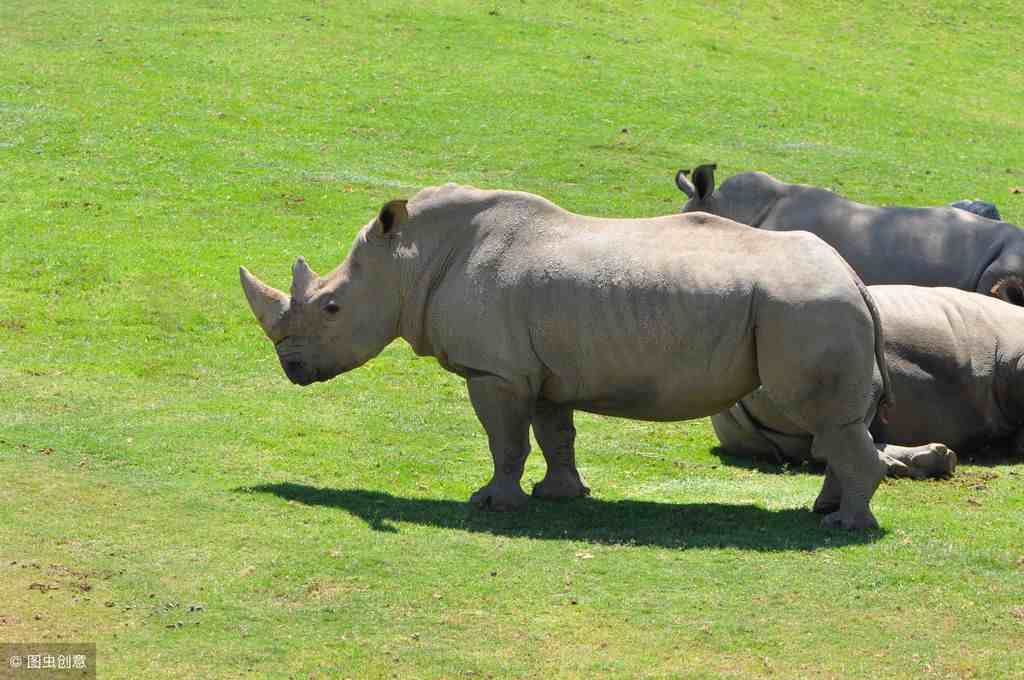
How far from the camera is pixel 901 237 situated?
17766 mm

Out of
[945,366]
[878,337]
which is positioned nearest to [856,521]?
[878,337]

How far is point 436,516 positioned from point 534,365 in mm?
1272

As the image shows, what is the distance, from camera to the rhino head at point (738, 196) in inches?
719

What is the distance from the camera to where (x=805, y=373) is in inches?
432

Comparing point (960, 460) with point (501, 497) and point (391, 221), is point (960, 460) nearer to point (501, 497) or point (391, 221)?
point (501, 497)

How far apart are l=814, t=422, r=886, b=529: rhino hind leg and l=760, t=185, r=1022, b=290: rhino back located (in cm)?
658

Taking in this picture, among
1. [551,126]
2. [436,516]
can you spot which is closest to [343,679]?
[436,516]

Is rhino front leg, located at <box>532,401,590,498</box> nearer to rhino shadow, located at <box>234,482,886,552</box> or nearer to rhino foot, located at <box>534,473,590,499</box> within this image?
rhino foot, located at <box>534,473,590,499</box>

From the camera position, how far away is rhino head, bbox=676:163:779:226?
1827 cm

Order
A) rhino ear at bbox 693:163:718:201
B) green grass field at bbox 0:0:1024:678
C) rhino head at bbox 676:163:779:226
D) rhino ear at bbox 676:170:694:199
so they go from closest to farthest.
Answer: green grass field at bbox 0:0:1024:678, rhino ear at bbox 693:163:718:201, rhino head at bbox 676:163:779:226, rhino ear at bbox 676:170:694:199

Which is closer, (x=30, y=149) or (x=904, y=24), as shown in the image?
(x=30, y=149)

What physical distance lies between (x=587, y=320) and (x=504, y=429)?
3.21 ft

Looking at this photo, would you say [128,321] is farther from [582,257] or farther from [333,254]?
[582,257]

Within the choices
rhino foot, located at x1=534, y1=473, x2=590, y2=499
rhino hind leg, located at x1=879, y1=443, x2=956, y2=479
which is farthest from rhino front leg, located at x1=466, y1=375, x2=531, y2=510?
A: rhino hind leg, located at x1=879, y1=443, x2=956, y2=479
